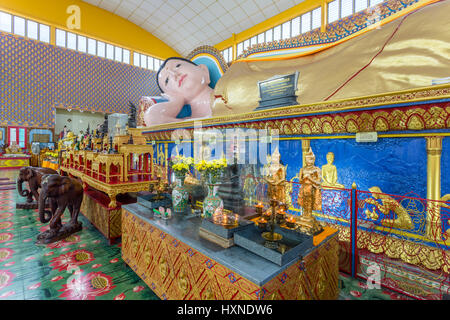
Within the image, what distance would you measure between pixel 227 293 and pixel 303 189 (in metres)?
1.04

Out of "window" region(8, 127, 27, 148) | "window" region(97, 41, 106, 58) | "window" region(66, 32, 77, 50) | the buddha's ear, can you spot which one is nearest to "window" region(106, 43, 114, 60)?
"window" region(97, 41, 106, 58)

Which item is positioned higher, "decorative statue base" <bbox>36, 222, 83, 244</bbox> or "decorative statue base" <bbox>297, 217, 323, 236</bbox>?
"decorative statue base" <bbox>297, 217, 323, 236</bbox>

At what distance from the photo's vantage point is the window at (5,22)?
28.0ft

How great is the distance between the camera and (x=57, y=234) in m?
3.04

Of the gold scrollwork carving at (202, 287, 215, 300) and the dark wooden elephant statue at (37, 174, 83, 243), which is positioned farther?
the dark wooden elephant statue at (37, 174, 83, 243)

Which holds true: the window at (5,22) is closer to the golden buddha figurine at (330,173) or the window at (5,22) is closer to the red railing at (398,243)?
the golden buddha figurine at (330,173)

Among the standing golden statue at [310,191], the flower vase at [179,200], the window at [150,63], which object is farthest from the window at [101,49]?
the standing golden statue at [310,191]

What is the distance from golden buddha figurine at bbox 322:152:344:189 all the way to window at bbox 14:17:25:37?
42.4 ft

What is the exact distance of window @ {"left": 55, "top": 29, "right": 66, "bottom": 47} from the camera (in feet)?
32.2

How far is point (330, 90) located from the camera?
137 inches

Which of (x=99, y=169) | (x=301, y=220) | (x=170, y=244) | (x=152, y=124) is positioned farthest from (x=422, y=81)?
(x=152, y=124)

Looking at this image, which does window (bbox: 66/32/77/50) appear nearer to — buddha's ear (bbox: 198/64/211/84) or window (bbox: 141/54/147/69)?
window (bbox: 141/54/147/69)

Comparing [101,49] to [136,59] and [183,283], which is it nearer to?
[136,59]

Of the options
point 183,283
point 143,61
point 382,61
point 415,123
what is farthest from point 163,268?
point 143,61
